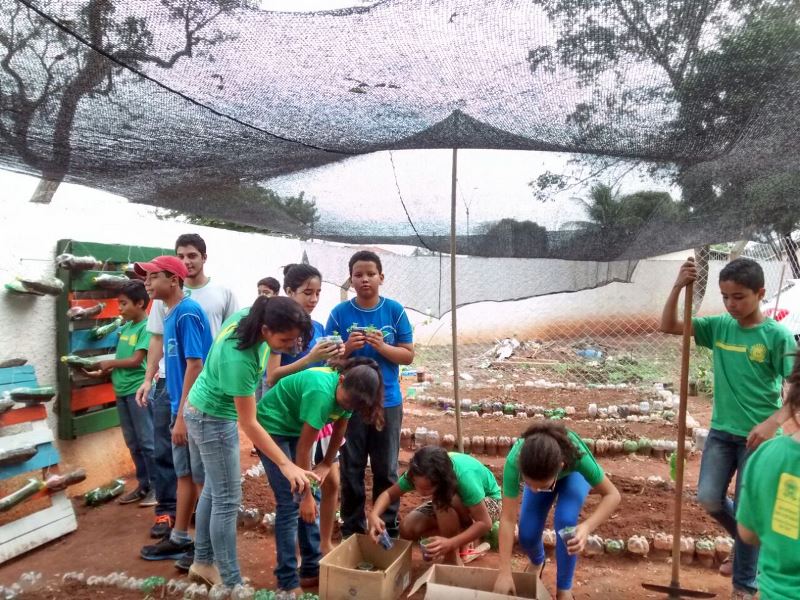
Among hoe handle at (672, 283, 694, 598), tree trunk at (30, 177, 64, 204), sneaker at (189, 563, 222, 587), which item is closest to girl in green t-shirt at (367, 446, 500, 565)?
sneaker at (189, 563, 222, 587)

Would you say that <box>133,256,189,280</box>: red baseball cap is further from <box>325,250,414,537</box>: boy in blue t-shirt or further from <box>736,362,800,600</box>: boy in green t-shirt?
<box>736,362,800,600</box>: boy in green t-shirt

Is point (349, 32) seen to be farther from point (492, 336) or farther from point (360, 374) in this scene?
point (492, 336)

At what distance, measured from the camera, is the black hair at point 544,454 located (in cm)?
226

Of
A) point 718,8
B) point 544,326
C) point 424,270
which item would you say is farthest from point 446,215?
point 544,326

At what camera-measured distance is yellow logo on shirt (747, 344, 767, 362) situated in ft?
8.58

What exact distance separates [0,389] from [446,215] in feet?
11.1

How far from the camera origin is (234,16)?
7.90ft

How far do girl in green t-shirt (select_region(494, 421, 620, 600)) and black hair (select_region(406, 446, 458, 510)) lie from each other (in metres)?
0.26

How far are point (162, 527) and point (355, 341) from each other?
169 cm

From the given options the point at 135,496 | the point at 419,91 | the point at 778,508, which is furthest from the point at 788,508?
the point at 135,496

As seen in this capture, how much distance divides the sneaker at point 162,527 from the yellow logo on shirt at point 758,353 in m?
3.26

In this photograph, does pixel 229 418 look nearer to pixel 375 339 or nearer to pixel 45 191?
pixel 375 339

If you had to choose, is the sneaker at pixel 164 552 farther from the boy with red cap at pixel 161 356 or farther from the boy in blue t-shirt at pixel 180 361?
the boy with red cap at pixel 161 356

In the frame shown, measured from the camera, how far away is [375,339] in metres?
3.03
